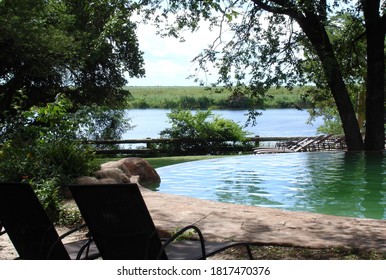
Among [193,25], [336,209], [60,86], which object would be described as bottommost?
[336,209]

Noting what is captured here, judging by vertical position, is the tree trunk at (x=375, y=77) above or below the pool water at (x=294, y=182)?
above

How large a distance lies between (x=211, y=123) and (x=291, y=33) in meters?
6.45

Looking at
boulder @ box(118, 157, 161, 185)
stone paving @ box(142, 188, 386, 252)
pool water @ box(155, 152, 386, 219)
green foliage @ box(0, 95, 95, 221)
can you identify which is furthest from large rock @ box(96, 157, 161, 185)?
stone paving @ box(142, 188, 386, 252)

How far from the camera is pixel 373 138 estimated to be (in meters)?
17.7

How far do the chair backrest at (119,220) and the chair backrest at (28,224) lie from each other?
358 millimetres

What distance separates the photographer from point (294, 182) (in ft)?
36.9

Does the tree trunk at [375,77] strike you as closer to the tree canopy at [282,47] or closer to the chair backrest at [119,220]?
the tree canopy at [282,47]

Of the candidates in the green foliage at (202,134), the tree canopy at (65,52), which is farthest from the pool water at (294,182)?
the green foliage at (202,134)

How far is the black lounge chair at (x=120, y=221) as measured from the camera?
3.61 m

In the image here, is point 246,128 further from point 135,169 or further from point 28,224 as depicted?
point 28,224

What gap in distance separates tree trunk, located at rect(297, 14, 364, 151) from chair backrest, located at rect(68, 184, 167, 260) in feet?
42.3

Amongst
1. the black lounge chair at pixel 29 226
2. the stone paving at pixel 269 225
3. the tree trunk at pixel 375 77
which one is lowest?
the stone paving at pixel 269 225

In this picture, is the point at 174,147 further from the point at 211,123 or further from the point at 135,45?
the point at 135,45
